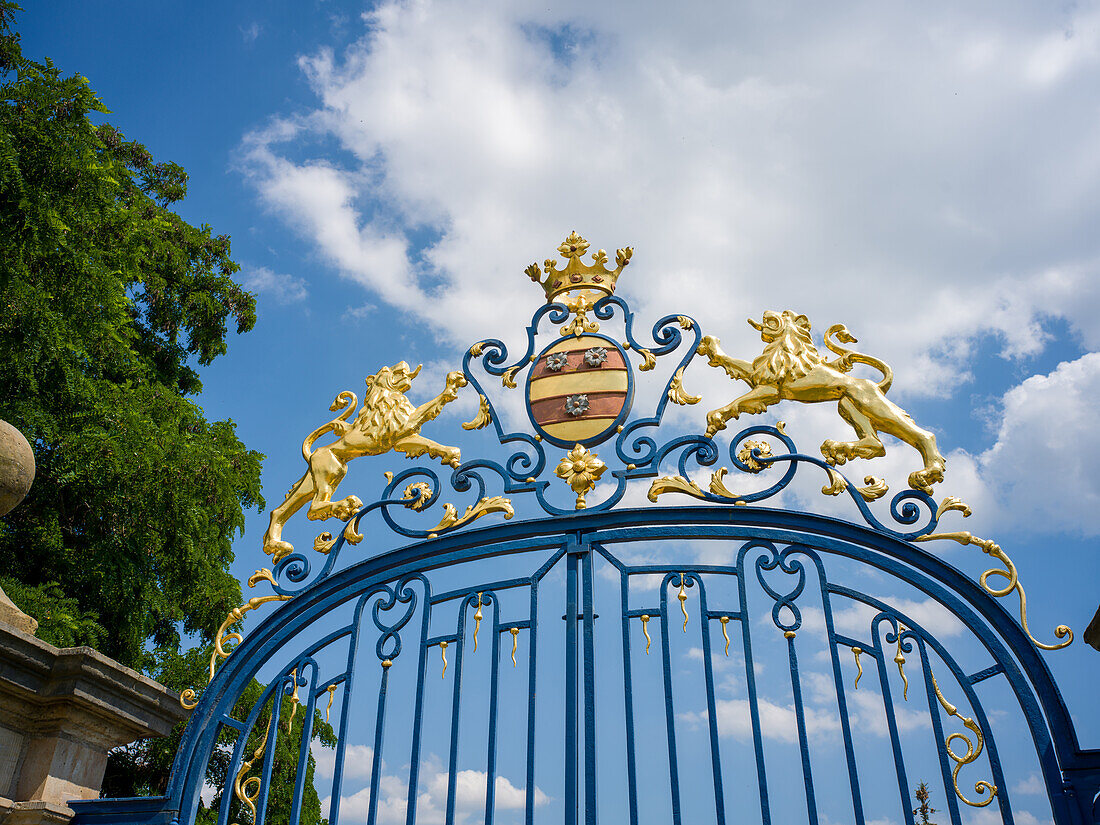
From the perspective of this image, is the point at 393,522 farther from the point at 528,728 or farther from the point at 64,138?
the point at 64,138

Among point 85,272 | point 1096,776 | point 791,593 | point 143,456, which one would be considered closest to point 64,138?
point 85,272

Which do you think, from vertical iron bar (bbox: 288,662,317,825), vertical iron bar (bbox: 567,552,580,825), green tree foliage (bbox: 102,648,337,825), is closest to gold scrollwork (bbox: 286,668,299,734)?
vertical iron bar (bbox: 288,662,317,825)

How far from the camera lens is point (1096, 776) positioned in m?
3.61

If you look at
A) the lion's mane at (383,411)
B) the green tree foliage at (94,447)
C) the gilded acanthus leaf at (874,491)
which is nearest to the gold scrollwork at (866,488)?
the gilded acanthus leaf at (874,491)

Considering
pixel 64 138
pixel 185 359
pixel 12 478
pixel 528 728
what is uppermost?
pixel 185 359

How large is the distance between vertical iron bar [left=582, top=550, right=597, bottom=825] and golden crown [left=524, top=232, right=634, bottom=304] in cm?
157

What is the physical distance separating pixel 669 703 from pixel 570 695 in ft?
1.44

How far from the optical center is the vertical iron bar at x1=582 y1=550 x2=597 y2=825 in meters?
3.96

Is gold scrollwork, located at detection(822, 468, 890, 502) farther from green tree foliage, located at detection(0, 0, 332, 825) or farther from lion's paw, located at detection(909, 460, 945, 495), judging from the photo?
green tree foliage, located at detection(0, 0, 332, 825)

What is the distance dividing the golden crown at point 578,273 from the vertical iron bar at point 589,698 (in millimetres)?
1569

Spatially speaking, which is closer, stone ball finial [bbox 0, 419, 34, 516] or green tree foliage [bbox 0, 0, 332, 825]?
stone ball finial [bbox 0, 419, 34, 516]

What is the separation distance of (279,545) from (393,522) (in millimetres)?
625

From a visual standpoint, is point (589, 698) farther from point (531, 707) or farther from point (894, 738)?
point (894, 738)

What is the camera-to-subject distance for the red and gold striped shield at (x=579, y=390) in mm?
4922
